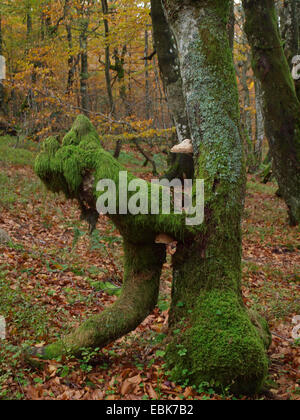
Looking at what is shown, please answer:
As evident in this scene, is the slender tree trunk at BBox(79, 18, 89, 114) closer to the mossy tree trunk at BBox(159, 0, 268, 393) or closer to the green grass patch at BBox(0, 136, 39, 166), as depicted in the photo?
the green grass patch at BBox(0, 136, 39, 166)

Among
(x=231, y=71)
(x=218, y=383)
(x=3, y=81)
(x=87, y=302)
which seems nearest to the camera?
(x=218, y=383)

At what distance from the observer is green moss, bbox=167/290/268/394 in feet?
10.9

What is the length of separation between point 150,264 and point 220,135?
1619mm

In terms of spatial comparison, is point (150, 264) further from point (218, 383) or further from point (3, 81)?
point (3, 81)

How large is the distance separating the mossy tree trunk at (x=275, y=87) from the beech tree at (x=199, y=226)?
17.8 ft

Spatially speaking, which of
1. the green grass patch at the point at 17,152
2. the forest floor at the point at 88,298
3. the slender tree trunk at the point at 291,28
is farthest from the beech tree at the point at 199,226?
the green grass patch at the point at 17,152

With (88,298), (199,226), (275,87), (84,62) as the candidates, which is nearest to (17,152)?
(84,62)

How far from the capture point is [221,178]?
370 cm

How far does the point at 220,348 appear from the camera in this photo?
337cm

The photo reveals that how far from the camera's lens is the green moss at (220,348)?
333 cm

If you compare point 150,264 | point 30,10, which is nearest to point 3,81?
point 30,10

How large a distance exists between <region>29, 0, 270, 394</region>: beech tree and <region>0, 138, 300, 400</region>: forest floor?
0.28 m

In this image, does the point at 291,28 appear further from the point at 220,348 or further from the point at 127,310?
the point at 220,348

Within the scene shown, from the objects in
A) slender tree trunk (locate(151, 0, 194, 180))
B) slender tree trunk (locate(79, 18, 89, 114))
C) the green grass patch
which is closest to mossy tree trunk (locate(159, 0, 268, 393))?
slender tree trunk (locate(151, 0, 194, 180))
